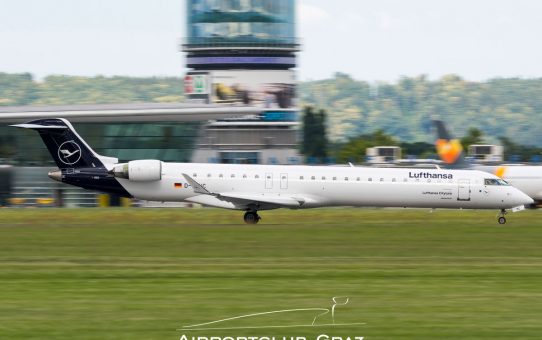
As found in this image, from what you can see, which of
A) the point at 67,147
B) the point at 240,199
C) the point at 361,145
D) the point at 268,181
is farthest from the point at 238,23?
the point at 240,199

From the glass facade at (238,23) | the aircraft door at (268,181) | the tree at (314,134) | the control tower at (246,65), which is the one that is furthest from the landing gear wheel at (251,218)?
the tree at (314,134)

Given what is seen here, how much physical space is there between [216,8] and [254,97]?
1075cm

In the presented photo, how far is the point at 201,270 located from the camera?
931 inches

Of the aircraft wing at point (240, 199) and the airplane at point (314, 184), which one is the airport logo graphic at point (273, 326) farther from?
the airplane at point (314, 184)

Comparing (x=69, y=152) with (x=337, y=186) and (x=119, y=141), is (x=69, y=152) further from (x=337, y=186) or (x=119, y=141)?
(x=119, y=141)

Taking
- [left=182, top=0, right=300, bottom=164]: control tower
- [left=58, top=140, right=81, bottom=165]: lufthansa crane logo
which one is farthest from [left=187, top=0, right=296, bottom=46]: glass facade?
[left=58, top=140, right=81, bottom=165]: lufthansa crane logo

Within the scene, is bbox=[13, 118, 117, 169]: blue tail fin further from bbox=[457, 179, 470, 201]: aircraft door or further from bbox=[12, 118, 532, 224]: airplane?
bbox=[457, 179, 470, 201]: aircraft door

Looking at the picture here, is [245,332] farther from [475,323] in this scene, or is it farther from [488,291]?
[488,291]

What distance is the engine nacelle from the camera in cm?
4388

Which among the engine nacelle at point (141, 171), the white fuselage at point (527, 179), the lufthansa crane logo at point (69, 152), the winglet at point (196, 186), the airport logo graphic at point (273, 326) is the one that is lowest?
the white fuselage at point (527, 179)

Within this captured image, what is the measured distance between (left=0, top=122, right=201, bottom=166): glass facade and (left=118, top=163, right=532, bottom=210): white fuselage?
18.8 m

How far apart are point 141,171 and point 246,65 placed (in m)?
69.2

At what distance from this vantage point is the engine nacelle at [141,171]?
43.9m

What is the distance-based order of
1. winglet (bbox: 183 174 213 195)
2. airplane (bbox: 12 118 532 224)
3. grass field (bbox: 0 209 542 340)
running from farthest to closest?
airplane (bbox: 12 118 532 224)
winglet (bbox: 183 174 213 195)
grass field (bbox: 0 209 542 340)
